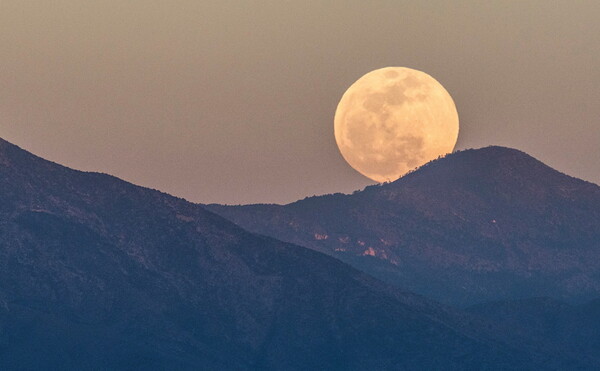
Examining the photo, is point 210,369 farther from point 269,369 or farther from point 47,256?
point 47,256

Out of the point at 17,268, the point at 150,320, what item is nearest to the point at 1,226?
the point at 17,268

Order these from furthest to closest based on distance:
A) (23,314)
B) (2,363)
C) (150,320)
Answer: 1. (150,320)
2. (23,314)
3. (2,363)

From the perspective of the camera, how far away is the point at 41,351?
177m

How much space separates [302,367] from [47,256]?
4286 cm

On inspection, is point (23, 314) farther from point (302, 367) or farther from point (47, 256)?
point (302, 367)

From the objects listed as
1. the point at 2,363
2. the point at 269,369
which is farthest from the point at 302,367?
the point at 2,363

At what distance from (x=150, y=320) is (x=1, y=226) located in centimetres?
2738

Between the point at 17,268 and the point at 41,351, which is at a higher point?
the point at 17,268

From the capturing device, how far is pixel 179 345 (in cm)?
19338

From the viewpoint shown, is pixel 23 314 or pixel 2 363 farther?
pixel 23 314

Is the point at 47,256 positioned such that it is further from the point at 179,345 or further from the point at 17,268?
the point at 179,345

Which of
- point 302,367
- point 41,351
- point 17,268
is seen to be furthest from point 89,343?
point 302,367

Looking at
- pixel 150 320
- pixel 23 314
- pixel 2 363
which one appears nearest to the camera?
pixel 2 363

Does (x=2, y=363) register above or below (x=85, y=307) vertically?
below
